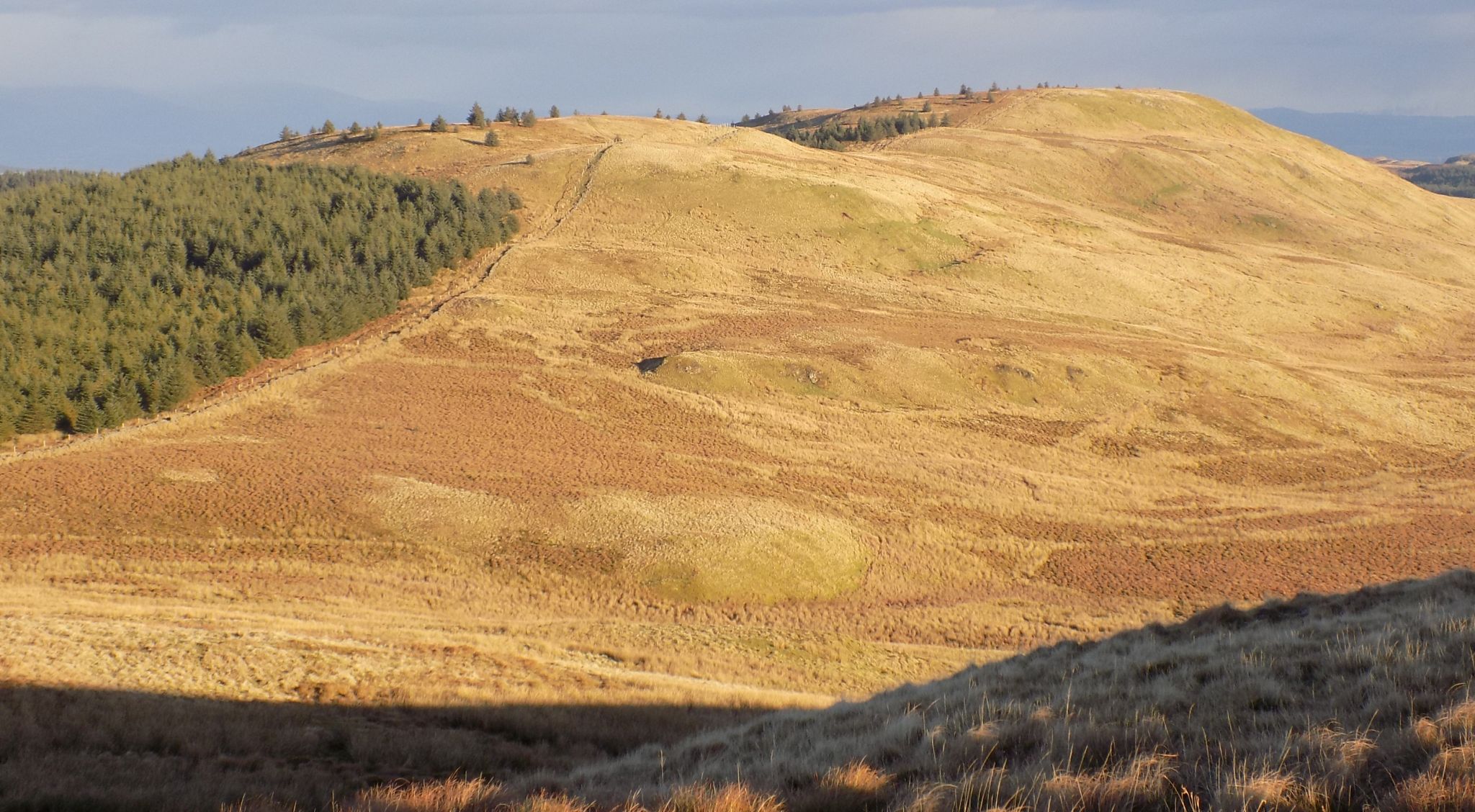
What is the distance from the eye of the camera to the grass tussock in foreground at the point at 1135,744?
21.8 feet

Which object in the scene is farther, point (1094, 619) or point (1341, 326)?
point (1341, 326)

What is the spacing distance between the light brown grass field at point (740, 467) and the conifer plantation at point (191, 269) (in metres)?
3.20

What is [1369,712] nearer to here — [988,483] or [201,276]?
[988,483]

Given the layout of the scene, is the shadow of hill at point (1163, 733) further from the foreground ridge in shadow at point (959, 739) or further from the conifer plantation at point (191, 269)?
the conifer plantation at point (191, 269)

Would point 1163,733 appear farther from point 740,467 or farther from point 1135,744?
point 740,467

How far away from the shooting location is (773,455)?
128ft

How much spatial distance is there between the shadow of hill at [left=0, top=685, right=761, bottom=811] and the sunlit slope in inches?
62.2

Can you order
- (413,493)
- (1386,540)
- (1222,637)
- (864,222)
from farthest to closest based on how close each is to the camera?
1. (864,222)
2. (1386,540)
3. (413,493)
4. (1222,637)

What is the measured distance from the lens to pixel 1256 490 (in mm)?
39938

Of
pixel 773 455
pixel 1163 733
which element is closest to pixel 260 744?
pixel 1163 733

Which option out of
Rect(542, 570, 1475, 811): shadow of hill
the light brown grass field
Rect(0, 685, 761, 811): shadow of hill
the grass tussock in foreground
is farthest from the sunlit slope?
the grass tussock in foreground

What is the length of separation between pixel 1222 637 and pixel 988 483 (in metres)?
25.0

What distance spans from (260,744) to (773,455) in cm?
2820

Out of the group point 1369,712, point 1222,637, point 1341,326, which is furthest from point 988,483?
point 1341,326
